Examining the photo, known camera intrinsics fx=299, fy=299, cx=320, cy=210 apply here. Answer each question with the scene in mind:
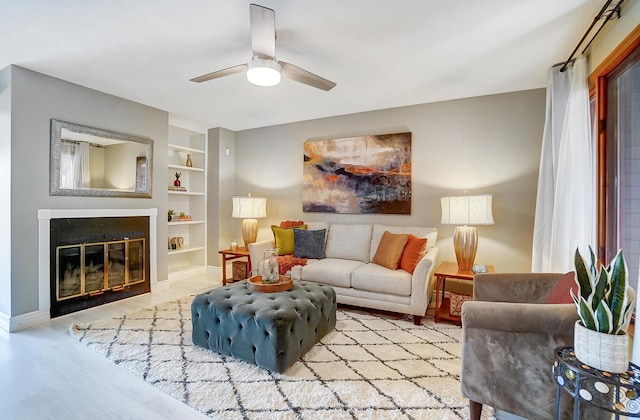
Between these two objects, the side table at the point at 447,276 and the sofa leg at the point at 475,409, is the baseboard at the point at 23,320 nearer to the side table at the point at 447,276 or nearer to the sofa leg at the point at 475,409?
the sofa leg at the point at 475,409

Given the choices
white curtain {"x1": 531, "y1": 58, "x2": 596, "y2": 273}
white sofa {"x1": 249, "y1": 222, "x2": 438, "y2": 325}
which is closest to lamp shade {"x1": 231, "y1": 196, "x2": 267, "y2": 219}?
white sofa {"x1": 249, "y1": 222, "x2": 438, "y2": 325}

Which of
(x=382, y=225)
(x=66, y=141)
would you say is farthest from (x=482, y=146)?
(x=66, y=141)

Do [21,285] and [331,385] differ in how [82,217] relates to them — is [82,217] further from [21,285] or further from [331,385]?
[331,385]

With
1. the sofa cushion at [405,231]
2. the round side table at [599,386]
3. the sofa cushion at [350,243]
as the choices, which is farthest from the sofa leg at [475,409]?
the sofa cushion at [350,243]

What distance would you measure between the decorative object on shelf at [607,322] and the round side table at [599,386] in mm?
36

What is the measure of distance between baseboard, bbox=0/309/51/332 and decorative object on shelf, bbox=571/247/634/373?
430cm

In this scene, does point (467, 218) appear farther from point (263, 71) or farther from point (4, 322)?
point (4, 322)

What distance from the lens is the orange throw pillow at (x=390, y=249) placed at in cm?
329

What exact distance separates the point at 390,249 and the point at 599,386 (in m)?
2.27

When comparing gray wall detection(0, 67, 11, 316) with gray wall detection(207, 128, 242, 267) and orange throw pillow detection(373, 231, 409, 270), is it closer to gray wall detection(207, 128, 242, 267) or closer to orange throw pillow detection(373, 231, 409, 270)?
gray wall detection(207, 128, 242, 267)

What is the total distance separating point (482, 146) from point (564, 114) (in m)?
1.00

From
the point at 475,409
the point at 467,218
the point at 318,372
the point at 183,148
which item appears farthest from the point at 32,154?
the point at 467,218

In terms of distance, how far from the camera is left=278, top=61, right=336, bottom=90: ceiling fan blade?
230cm

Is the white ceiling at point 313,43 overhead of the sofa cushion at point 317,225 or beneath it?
overhead
